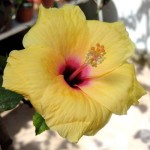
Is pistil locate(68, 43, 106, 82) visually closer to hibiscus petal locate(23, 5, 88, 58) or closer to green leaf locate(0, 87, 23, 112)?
hibiscus petal locate(23, 5, 88, 58)

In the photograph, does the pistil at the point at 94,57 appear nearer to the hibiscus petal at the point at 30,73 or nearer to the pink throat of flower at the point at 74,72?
the pink throat of flower at the point at 74,72

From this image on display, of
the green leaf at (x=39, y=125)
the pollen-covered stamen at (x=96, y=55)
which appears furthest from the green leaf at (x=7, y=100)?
the pollen-covered stamen at (x=96, y=55)

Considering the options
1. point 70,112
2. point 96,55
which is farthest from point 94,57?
point 70,112

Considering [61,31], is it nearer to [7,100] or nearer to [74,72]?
[74,72]

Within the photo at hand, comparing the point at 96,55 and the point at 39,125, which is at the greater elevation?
the point at 96,55

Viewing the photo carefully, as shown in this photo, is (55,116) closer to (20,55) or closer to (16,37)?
(20,55)

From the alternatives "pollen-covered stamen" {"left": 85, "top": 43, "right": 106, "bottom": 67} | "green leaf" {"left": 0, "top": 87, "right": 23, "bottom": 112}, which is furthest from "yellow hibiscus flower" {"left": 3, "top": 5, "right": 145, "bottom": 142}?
"green leaf" {"left": 0, "top": 87, "right": 23, "bottom": 112}

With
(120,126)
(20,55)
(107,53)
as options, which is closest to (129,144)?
(120,126)
